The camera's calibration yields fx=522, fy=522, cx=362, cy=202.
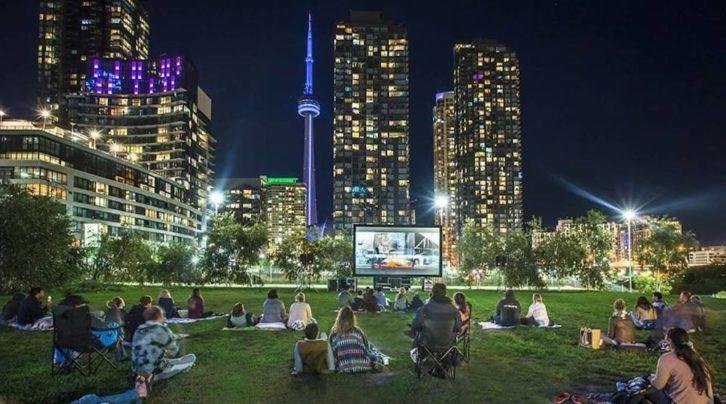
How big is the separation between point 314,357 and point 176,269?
3252 cm

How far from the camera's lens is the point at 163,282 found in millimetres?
39906

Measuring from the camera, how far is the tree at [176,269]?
129ft

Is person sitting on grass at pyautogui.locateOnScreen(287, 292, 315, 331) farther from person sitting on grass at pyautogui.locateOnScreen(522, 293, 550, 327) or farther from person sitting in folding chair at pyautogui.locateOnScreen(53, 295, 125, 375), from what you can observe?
person sitting on grass at pyautogui.locateOnScreen(522, 293, 550, 327)

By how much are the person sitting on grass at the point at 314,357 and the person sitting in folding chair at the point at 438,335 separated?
1644 millimetres

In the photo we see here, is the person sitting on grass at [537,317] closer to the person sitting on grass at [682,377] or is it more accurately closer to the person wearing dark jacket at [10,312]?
the person sitting on grass at [682,377]

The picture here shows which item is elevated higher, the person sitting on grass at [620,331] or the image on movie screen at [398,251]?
the image on movie screen at [398,251]

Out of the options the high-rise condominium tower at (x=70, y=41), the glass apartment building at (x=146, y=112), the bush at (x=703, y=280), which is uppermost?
the high-rise condominium tower at (x=70, y=41)

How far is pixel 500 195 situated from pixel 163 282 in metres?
173

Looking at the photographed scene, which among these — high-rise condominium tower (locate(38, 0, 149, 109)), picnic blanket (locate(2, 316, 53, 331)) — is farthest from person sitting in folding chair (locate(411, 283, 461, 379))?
high-rise condominium tower (locate(38, 0, 149, 109))

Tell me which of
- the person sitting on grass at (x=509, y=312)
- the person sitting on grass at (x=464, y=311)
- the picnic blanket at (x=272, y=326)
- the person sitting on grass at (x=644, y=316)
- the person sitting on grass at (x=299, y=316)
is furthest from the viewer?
the person sitting on grass at (x=509, y=312)

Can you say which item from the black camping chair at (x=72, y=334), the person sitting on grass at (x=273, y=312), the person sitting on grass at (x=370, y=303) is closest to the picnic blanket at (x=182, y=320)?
the person sitting on grass at (x=273, y=312)

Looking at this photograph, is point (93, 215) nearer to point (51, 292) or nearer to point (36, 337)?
point (51, 292)

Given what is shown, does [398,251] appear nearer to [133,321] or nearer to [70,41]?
[133,321]

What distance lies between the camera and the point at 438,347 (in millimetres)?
9438
